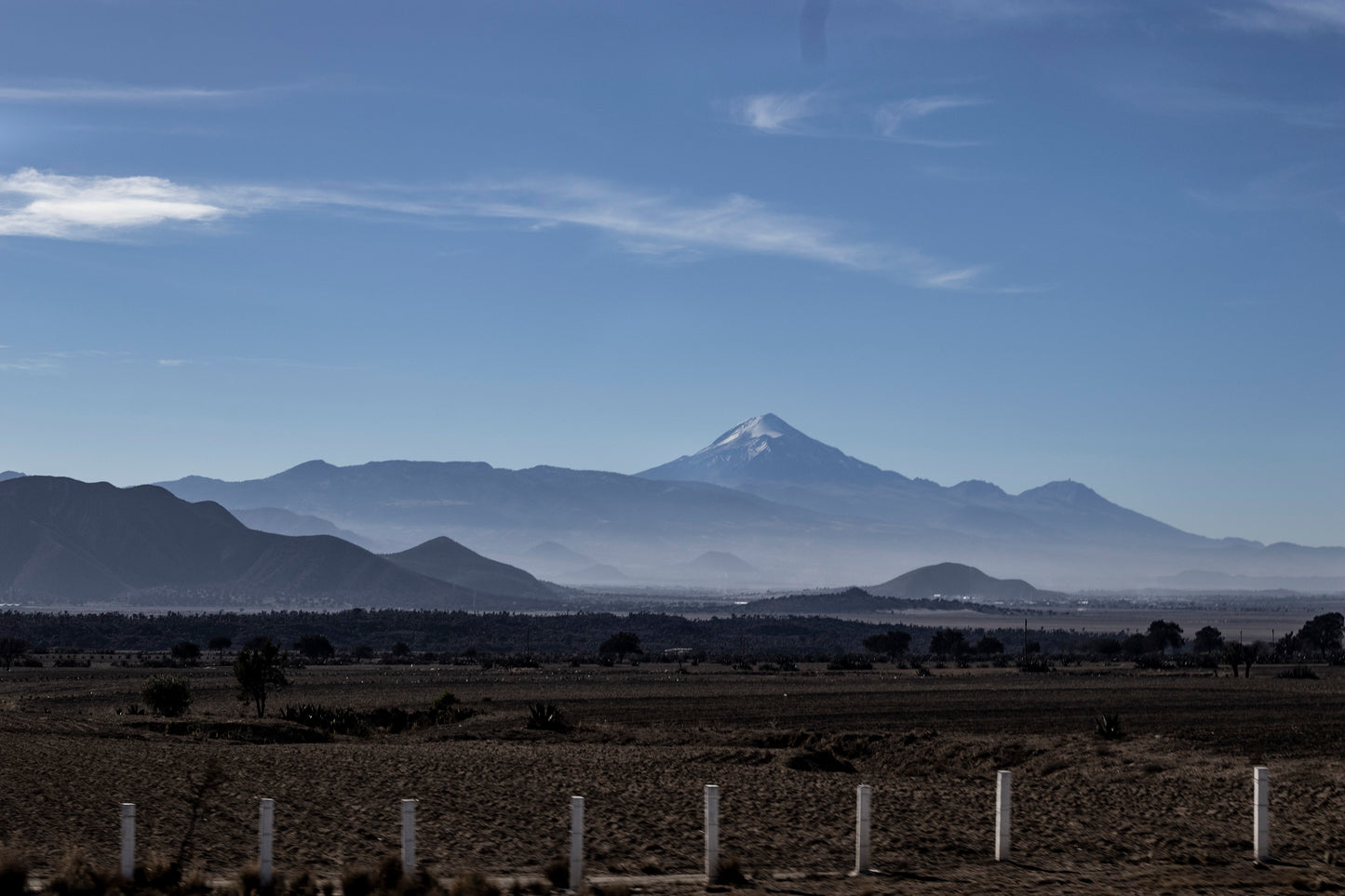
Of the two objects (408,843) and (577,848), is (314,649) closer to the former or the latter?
(408,843)

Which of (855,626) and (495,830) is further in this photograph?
(855,626)

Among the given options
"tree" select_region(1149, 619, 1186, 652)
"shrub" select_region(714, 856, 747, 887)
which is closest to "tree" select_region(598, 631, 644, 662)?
"tree" select_region(1149, 619, 1186, 652)

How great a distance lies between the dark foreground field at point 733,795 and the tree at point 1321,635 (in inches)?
2985

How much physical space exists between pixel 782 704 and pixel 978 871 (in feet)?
120

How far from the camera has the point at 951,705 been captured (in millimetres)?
51562

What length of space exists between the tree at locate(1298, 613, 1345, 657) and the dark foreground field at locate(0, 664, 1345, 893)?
75.8 m

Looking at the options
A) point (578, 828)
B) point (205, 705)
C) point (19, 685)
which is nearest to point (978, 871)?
point (578, 828)

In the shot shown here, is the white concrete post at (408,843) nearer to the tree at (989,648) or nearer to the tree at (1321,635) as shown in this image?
the tree at (989,648)

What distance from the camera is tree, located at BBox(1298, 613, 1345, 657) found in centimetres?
11538

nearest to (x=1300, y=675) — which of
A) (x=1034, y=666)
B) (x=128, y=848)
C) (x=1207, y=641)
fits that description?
(x=1034, y=666)

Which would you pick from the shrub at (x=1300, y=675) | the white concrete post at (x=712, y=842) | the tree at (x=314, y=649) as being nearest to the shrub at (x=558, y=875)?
the white concrete post at (x=712, y=842)

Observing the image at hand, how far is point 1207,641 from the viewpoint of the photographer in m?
117

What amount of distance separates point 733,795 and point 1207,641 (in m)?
104

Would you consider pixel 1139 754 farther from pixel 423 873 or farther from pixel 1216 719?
pixel 423 873
